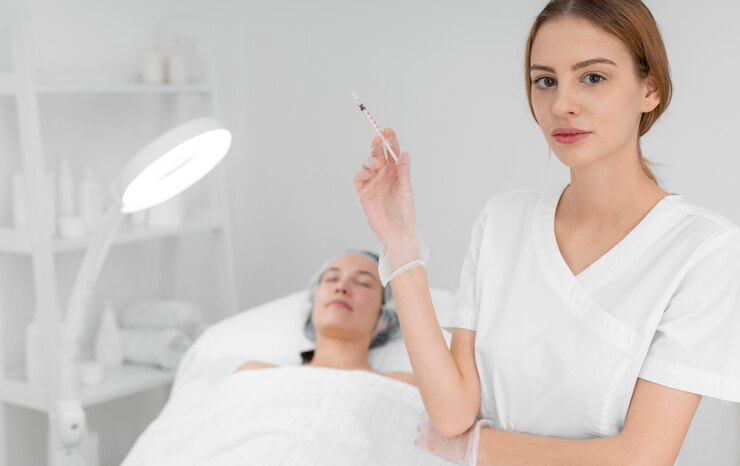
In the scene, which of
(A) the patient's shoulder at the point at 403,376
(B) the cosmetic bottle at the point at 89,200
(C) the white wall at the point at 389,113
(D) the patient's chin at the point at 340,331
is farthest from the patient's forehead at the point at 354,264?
(B) the cosmetic bottle at the point at 89,200

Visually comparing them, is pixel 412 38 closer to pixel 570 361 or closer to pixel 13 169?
pixel 13 169

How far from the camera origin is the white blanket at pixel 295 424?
1780 millimetres

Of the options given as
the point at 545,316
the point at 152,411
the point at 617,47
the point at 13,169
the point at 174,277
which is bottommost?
the point at 152,411

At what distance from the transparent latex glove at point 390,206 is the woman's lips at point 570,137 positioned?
220 millimetres

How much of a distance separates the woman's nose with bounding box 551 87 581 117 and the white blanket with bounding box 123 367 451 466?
30.5 inches

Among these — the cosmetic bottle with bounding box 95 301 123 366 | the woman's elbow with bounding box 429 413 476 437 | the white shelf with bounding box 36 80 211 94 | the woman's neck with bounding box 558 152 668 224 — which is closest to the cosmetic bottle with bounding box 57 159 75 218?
the white shelf with bounding box 36 80 211 94

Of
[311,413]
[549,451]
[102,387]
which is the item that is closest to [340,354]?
[311,413]

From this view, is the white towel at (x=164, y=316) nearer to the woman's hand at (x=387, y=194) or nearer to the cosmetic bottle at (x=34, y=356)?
the cosmetic bottle at (x=34, y=356)

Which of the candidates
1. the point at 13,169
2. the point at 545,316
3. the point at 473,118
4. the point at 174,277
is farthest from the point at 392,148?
the point at 174,277

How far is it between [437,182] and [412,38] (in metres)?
0.39

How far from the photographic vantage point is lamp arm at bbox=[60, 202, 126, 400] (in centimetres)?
180

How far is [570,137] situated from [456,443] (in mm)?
480

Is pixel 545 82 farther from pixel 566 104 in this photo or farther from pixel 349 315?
pixel 349 315

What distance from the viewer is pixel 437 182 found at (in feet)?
8.46
